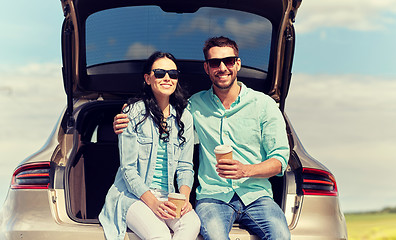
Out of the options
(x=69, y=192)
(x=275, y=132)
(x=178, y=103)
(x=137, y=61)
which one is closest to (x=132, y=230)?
(x=69, y=192)

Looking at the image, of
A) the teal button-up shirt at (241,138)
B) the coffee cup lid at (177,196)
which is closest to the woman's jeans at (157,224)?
the coffee cup lid at (177,196)

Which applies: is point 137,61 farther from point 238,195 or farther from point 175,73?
point 238,195

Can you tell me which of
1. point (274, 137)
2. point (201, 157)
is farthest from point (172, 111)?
point (274, 137)

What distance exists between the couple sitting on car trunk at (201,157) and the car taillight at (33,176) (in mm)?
536

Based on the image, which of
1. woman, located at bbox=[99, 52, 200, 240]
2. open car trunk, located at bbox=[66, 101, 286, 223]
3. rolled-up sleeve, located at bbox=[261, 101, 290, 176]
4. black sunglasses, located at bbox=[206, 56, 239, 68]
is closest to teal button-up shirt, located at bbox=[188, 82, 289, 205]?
rolled-up sleeve, located at bbox=[261, 101, 290, 176]

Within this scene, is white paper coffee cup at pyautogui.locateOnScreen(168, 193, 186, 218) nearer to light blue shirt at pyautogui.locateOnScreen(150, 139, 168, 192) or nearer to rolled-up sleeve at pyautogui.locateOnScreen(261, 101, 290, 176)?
light blue shirt at pyautogui.locateOnScreen(150, 139, 168, 192)

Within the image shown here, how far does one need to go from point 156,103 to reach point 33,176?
1.02 metres

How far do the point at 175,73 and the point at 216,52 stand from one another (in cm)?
35

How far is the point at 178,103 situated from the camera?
11.9ft

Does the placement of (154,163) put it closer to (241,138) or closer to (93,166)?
(241,138)

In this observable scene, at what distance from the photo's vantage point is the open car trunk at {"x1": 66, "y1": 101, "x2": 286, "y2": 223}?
401cm

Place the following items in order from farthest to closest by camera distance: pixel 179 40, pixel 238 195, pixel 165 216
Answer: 1. pixel 179 40
2. pixel 238 195
3. pixel 165 216

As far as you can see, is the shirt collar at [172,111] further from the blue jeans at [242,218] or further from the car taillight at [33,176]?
the car taillight at [33,176]

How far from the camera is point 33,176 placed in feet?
12.2
